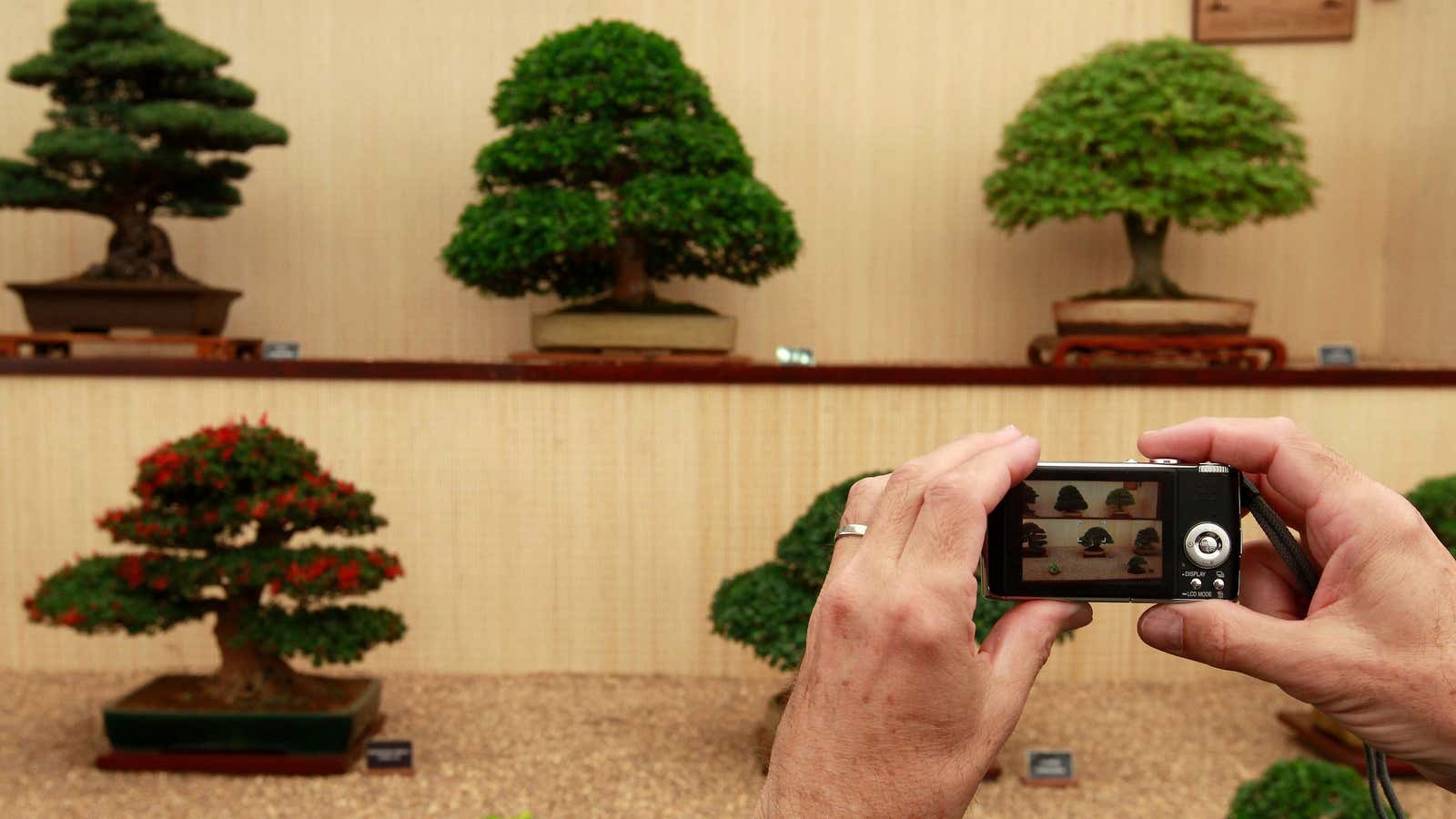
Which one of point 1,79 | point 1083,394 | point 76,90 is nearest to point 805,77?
point 1083,394

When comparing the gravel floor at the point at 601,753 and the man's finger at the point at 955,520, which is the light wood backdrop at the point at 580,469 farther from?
the man's finger at the point at 955,520

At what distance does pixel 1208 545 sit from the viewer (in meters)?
0.52

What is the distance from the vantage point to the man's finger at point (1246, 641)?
0.49 m

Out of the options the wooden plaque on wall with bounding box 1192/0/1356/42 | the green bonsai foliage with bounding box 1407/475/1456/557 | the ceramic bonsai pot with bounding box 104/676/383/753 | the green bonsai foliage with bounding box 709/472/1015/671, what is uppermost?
the wooden plaque on wall with bounding box 1192/0/1356/42

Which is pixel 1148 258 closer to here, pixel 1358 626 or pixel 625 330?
pixel 625 330

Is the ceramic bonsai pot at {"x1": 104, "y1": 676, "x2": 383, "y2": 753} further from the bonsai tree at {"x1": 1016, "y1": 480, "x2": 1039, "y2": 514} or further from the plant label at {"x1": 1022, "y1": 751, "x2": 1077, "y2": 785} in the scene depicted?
the bonsai tree at {"x1": 1016, "y1": 480, "x2": 1039, "y2": 514}

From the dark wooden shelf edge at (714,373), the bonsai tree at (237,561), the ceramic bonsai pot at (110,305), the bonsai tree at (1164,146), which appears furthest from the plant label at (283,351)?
the bonsai tree at (1164,146)

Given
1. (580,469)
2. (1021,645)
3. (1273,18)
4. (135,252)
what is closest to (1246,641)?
(1021,645)

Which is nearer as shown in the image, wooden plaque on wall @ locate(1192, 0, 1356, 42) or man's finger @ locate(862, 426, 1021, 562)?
man's finger @ locate(862, 426, 1021, 562)

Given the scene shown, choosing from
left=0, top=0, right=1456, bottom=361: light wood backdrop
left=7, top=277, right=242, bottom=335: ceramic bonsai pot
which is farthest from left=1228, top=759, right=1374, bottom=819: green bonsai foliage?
left=7, top=277, right=242, bottom=335: ceramic bonsai pot

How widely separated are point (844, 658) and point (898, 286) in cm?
298

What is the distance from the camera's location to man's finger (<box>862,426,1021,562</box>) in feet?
1.55

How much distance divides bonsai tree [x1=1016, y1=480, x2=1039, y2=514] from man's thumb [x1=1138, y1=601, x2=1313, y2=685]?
0.08m

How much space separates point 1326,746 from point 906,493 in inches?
87.7
